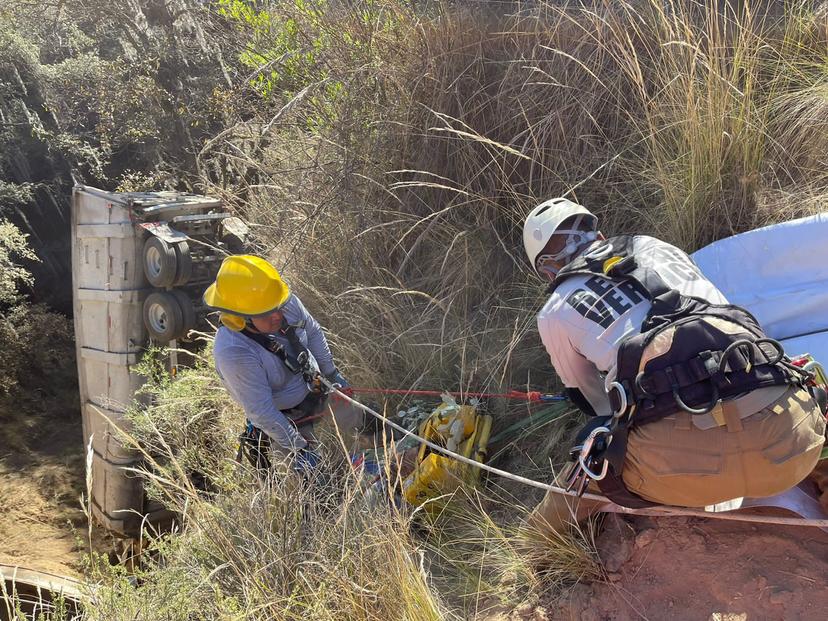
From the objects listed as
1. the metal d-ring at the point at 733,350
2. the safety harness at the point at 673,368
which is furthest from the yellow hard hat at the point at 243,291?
the metal d-ring at the point at 733,350

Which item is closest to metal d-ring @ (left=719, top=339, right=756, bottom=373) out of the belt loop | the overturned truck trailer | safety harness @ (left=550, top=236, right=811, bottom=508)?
safety harness @ (left=550, top=236, right=811, bottom=508)

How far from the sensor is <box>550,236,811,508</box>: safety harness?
6.80 ft

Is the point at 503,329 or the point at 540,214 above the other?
the point at 540,214

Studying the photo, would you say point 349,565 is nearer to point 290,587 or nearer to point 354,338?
point 290,587

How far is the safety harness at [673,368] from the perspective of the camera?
2.07m

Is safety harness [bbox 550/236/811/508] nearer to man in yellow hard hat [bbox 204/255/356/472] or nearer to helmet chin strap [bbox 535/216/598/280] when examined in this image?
helmet chin strap [bbox 535/216/598/280]

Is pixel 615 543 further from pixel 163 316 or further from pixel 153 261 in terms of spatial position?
pixel 153 261

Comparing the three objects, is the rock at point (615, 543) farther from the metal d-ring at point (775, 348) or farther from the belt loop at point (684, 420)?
the metal d-ring at point (775, 348)

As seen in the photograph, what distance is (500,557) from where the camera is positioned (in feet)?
9.53

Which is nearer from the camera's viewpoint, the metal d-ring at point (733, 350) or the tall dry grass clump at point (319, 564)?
the metal d-ring at point (733, 350)

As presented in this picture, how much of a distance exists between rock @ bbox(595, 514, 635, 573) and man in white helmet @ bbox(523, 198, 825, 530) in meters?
0.44

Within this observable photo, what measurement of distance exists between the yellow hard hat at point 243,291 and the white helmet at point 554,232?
1.51 m

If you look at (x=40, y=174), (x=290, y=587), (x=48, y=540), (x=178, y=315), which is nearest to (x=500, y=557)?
(x=290, y=587)

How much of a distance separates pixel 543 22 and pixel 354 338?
104 inches
